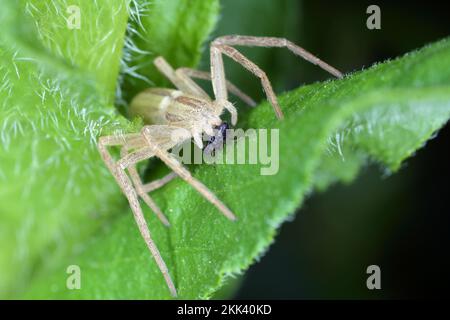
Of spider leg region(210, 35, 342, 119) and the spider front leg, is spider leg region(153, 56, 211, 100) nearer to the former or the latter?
the spider front leg

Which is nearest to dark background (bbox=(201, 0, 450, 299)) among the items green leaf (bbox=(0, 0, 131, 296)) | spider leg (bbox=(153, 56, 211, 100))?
spider leg (bbox=(153, 56, 211, 100))

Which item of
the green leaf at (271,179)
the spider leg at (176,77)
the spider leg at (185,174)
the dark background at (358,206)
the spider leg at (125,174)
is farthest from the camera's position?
the dark background at (358,206)

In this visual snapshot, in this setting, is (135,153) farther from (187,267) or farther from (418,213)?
(418,213)

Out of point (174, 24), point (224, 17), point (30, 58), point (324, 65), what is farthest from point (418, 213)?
point (30, 58)

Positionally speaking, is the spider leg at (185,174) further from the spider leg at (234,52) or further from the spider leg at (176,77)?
the spider leg at (234,52)

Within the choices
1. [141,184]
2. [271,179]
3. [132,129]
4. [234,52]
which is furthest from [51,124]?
[271,179]

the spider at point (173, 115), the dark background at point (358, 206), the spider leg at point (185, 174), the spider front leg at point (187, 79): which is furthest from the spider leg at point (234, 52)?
the spider leg at point (185, 174)
